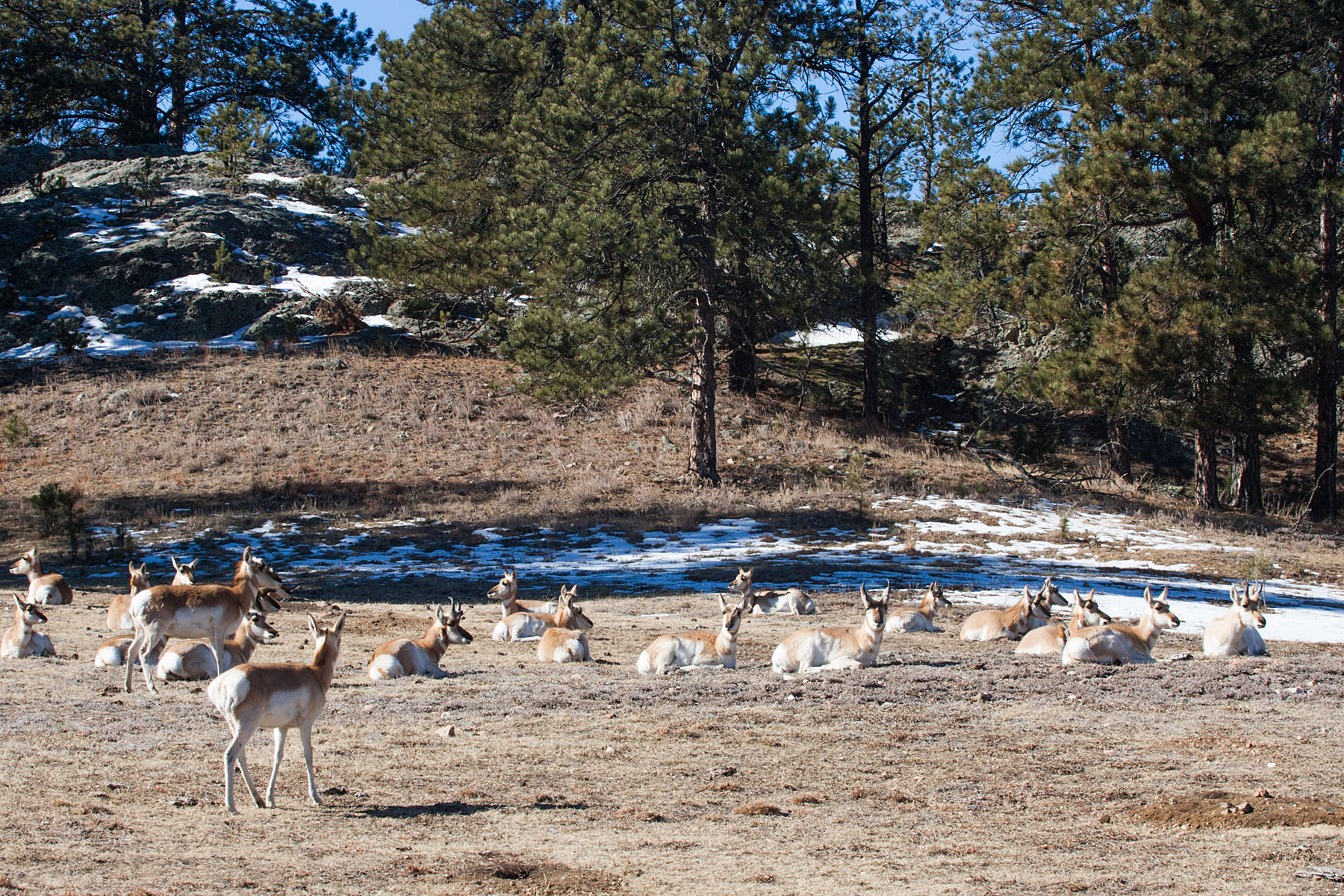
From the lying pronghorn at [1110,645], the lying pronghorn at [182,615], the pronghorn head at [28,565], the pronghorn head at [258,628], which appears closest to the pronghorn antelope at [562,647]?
the pronghorn head at [258,628]

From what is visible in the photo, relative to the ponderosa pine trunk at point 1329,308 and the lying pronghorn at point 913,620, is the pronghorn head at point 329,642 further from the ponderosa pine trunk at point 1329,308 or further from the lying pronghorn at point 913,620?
the ponderosa pine trunk at point 1329,308

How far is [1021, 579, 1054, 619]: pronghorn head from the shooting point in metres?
14.2

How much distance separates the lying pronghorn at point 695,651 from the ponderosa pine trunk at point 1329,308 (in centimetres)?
2033

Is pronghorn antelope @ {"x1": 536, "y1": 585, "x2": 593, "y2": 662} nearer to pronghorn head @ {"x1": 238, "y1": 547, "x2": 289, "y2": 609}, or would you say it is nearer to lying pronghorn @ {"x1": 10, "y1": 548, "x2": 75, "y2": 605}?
pronghorn head @ {"x1": 238, "y1": 547, "x2": 289, "y2": 609}

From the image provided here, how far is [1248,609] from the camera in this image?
41.2 feet

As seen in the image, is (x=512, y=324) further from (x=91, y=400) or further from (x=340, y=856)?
(x=340, y=856)

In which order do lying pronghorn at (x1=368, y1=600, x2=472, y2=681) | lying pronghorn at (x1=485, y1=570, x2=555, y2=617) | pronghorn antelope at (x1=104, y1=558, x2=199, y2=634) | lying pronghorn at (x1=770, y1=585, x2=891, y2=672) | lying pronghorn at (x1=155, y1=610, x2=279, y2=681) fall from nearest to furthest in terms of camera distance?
lying pronghorn at (x1=155, y1=610, x2=279, y2=681), lying pronghorn at (x1=368, y1=600, x2=472, y2=681), lying pronghorn at (x1=770, y1=585, x2=891, y2=672), pronghorn antelope at (x1=104, y1=558, x2=199, y2=634), lying pronghorn at (x1=485, y1=570, x2=555, y2=617)

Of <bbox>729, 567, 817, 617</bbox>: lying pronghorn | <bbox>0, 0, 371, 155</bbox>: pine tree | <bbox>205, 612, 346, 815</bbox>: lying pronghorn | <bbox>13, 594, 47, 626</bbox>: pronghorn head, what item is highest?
<bbox>0, 0, 371, 155</bbox>: pine tree

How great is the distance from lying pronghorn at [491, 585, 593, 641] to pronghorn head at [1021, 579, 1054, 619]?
5.58m

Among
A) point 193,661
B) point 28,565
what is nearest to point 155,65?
point 28,565

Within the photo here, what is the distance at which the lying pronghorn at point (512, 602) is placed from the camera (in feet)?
48.9

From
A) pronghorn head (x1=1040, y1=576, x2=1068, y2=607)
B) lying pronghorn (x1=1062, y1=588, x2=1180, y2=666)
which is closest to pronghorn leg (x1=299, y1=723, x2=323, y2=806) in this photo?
lying pronghorn (x1=1062, y1=588, x2=1180, y2=666)

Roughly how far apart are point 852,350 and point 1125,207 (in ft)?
51.4

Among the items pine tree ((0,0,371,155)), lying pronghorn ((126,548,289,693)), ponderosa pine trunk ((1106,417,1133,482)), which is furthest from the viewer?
pine tree ((0,0,371,155))
